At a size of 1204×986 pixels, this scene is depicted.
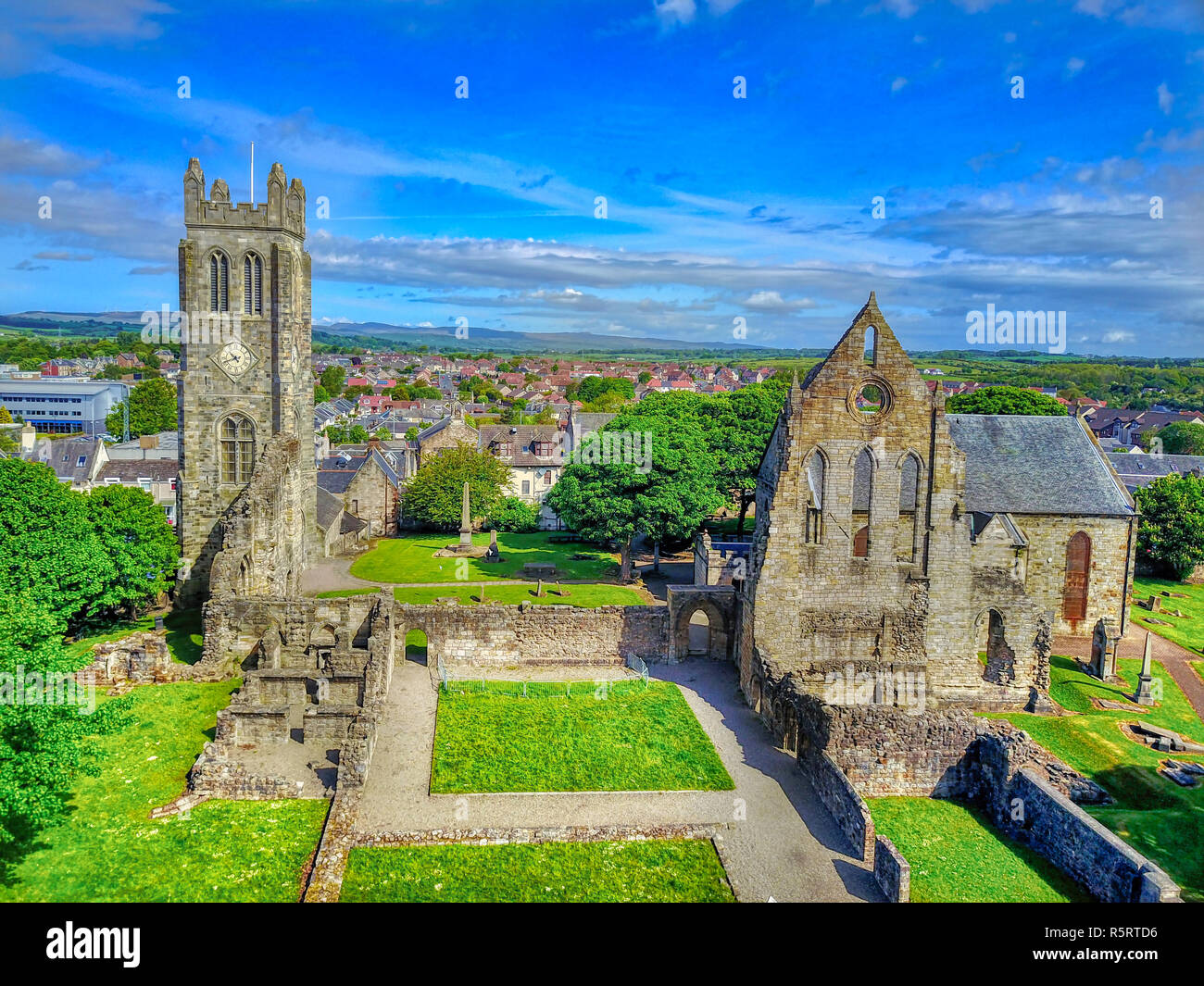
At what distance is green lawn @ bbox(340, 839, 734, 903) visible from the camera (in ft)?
53.8

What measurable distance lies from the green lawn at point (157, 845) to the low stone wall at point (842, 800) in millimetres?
11784

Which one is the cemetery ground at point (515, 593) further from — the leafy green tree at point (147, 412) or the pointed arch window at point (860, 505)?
the leafy green tree at point (147, 412)

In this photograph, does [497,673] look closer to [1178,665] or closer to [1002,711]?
[1002,711]

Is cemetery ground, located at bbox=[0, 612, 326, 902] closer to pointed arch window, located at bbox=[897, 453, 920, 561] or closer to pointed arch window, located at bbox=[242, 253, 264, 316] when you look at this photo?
pointed arch window, located at bbox=[897, 453, 920, 561]

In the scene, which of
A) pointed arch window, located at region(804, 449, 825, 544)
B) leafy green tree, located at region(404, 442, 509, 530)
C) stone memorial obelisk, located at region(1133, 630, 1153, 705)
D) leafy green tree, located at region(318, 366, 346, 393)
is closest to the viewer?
pointed arch window, located at region(804, 449, 825, 544)

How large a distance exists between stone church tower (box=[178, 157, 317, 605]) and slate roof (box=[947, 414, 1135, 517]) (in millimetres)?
30891

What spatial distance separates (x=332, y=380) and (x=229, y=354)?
516 ft

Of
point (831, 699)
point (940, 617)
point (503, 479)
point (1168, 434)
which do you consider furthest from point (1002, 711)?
point (1168, 434)

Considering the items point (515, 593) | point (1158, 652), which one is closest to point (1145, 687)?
point (1158, 652)

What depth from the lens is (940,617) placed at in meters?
28.5

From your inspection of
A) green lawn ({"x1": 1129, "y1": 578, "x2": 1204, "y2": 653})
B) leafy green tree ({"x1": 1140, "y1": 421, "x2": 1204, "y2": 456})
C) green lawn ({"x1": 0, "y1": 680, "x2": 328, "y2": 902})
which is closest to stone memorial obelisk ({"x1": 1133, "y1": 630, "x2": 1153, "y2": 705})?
green lawn ({"x1": 1129, "y1": 578, "x2": 1204, "y2": 653})

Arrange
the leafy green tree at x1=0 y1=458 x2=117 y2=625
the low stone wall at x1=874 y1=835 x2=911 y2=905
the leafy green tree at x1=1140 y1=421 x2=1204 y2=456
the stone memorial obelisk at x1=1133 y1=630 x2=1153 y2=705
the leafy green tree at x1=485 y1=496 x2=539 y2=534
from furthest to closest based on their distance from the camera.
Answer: the leafy green tree at x1=1140 y1=421 x2=1204 y2=456
the leafy green tree at x1=485 y1=496 x2=539 y2=534
the stone memorial obelisk at x1=1133 y1=630 x2=1153 y2=705
the leafy green tree at x1=0 y1=458 x2=117 y2=625
the low stone wall at x1=874 y1=835 x2=911 y2=905

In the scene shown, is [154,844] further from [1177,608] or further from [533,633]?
[1177,608]

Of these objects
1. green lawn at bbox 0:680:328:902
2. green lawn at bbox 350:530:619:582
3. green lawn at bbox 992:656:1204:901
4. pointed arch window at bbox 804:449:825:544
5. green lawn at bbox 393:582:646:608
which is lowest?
green lawn at bbox 0:680:328:902
